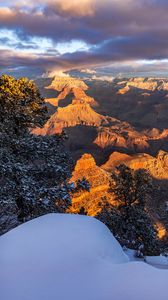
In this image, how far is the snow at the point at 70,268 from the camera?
4605 mm

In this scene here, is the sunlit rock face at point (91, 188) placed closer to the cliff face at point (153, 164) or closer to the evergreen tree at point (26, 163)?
the cliff face at point (153, 164)

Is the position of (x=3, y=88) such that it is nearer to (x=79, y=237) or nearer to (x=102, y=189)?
(x=79, y=237)

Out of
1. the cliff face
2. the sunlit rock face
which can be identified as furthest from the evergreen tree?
the cliff face

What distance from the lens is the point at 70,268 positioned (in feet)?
17.6

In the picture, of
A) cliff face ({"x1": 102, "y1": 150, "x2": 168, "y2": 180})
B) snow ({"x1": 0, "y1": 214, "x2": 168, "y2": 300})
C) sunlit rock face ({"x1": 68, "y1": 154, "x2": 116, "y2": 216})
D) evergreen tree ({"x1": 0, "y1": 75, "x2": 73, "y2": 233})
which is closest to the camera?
snow ({"x1": 0, "y1": 214, "x2": 168, "y2": 300})

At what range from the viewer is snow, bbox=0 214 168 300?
4605 mm

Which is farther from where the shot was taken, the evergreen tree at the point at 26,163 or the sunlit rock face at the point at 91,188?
the sunlit rock face at the point at 91,188

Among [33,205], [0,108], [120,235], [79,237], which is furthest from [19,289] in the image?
[120,235]

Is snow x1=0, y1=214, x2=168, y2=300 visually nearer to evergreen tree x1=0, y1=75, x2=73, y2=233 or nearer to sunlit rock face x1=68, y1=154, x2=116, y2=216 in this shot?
evergreen tree x1=0, y1=75, x2=73, y2=233

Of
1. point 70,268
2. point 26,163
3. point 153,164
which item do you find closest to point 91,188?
point 153,164

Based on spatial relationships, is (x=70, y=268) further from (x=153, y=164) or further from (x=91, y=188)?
(x=153, y=164)

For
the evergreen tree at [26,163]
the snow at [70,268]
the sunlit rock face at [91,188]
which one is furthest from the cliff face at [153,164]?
the snow at [70,268]

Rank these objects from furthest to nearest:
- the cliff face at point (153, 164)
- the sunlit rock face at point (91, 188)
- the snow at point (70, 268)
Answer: the cliff face at point (153, 164)
the sunlit rock face at point (91, 188)
the snow at point (70, 268)

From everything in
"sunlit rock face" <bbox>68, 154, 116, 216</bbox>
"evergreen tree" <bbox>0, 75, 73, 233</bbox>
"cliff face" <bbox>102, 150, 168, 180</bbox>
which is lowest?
"cliff face" <bbox>102, 150, 168, 180</bbox>
